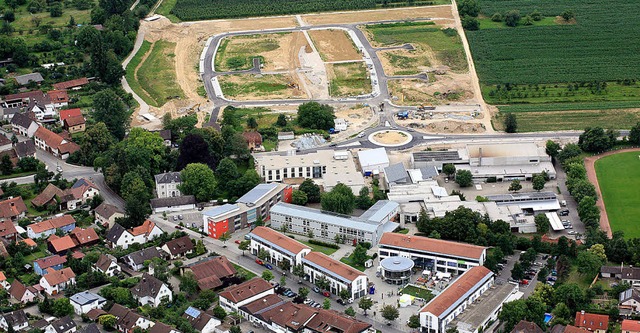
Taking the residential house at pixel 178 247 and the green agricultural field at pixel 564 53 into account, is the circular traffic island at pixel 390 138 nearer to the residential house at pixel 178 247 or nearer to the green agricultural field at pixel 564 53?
the green agricultural field at pixel 564 53

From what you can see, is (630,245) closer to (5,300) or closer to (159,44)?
(5,300)

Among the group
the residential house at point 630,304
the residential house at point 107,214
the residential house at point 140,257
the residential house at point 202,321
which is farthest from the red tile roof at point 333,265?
the residential house at point 630,304

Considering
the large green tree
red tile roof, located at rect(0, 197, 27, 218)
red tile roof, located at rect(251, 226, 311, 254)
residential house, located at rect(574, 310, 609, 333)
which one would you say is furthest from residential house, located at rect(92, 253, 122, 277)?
residential house, located at rect(574, 310, 609, 333)

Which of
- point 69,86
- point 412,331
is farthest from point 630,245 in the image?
point 69,86

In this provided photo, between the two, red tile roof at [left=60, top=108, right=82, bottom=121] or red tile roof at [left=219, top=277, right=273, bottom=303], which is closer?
red tile roof at [left=219, top=277, right=273, bottom=303]

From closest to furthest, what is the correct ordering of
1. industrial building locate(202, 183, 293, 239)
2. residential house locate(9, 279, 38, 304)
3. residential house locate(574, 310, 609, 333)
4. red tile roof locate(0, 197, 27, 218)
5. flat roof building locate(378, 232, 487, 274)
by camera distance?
residential house locate(574, 310, 609, 333)
residential house locate(9, 279, 38, 304)
flat roof building locate(378, 232, 487, 274)
industrial building locate(202, 183, 293, 239)
red tile roof locate(0, 197, 27, 218)

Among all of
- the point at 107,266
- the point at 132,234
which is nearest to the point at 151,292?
the point at 107,266

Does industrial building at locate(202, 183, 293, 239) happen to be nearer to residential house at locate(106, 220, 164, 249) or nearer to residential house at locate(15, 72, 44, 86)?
residential house at locate(106, 220, 164, 249)

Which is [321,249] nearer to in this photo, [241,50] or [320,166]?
[320,166]
